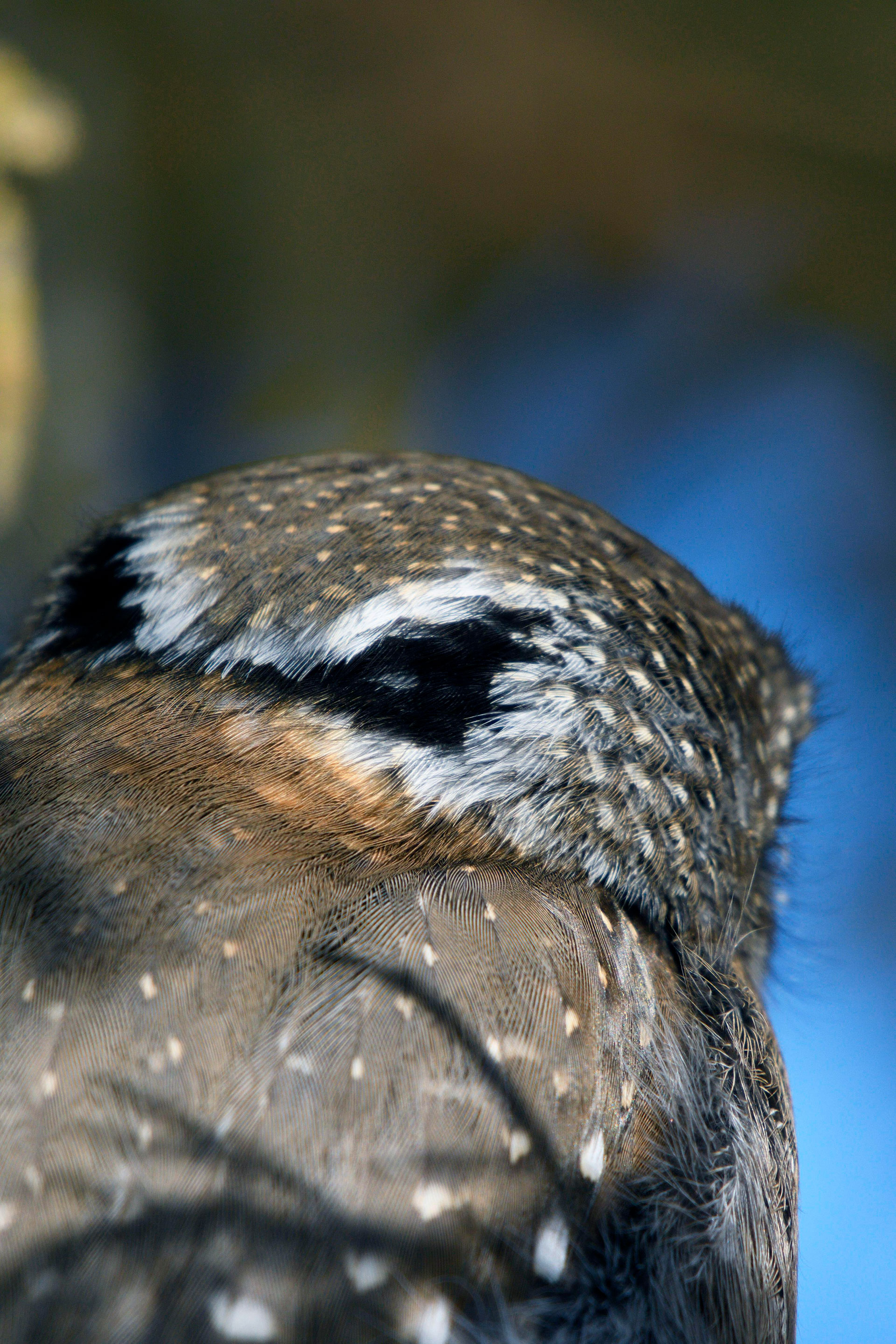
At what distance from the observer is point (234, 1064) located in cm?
60

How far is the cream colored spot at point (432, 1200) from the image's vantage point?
1.90ft

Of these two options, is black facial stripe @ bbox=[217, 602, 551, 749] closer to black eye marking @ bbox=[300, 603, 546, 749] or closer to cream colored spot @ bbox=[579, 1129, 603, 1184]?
black eye marking @ bbox=[300, 603, 546, 749]

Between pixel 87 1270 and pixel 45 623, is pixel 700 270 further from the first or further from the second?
pixel 87 1270

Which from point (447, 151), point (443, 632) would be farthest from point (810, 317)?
point (443, 632)

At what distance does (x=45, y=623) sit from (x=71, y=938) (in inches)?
18.1

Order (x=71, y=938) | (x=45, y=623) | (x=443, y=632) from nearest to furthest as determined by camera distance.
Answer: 1. (x=71, y=938)
2. (x=443, y=632)
3. (x=45, y=623)

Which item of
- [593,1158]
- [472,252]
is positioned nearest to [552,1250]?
[593,1158]

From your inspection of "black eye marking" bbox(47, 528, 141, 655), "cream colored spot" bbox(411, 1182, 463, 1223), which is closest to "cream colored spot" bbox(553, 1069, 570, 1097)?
"cream colored spot" bbox(411, 1182, 463, 1223)

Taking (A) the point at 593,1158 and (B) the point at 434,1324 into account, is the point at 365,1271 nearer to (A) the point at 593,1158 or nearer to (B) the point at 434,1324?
(B) the point at 434,1324

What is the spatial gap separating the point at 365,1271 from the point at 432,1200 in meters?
0.06

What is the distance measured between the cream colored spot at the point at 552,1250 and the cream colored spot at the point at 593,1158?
40mm

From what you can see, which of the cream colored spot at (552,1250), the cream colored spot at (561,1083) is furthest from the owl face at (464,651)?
the cream colored spot at (552,1250)

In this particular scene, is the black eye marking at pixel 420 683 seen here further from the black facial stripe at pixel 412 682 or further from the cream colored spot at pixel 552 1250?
the cream colored spot at pixel 552 1250

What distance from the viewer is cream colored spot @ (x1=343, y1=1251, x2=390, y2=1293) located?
21.8 inches
